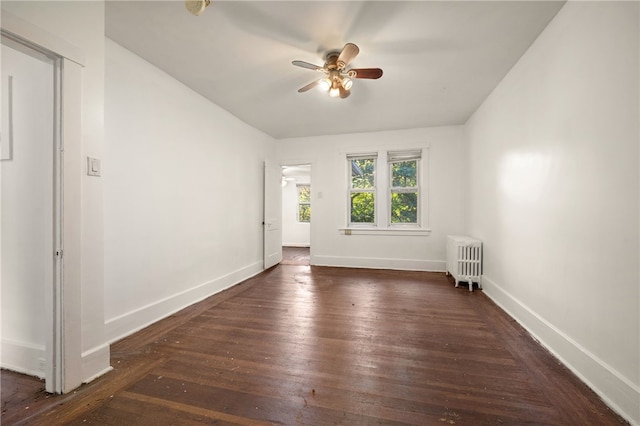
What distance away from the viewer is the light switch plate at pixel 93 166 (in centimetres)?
170

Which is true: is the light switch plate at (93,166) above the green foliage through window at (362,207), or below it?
above

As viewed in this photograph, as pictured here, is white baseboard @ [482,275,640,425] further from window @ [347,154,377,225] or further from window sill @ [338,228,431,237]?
window @ [347,154,377,225]

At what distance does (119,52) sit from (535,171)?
386cm

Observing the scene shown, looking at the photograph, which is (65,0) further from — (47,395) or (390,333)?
(390,333)

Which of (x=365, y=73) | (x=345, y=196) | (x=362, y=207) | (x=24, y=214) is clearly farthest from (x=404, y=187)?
(x=24, y=214)

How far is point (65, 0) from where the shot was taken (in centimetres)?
157

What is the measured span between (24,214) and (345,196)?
430 cm

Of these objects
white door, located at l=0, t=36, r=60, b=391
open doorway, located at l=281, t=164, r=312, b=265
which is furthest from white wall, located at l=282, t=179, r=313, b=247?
white door, located at l=0, t=36, r=60, b=391

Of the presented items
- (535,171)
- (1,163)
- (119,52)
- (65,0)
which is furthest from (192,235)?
(535,171)

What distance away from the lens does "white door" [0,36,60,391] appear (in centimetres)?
164

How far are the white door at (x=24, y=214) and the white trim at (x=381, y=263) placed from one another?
4.07 m

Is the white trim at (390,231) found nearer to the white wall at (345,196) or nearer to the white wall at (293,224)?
the white wall at (345,196)

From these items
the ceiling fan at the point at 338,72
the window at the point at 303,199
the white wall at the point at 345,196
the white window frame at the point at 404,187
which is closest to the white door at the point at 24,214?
the ceiling fan at the point at 338,72

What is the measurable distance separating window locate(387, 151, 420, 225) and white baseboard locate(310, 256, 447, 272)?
779 mm
